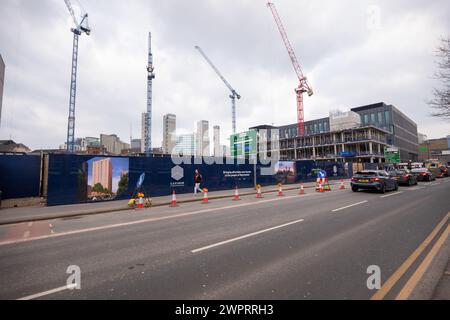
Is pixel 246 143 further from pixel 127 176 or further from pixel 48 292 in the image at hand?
pixel 48 292

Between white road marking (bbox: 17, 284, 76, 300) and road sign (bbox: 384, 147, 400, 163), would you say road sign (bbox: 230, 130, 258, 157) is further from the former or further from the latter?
road sign (bbox: 384, 147, 400, 163)

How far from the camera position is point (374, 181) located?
50.2 feet

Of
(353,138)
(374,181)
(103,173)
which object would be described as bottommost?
(374,181)

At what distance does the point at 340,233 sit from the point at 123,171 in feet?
44.8

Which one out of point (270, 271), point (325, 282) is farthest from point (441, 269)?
point (270, 271)

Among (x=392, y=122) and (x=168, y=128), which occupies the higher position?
(x=168, y=128)

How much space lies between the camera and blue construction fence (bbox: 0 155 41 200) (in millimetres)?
12703

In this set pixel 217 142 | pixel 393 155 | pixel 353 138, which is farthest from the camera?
pixel 217 142

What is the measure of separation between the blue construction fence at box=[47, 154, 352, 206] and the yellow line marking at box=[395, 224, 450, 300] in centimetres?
1509

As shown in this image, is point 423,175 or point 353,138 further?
point 353,138

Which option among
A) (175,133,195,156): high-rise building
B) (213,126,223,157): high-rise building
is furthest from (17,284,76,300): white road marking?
(213,126,223,157): high-rise building

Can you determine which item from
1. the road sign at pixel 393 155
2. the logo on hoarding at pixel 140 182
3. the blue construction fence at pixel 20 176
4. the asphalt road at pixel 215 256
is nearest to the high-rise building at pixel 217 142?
the road sign at pixel 393 155

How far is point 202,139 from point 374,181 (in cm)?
6530

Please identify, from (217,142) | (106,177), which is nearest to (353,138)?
(217,142)
